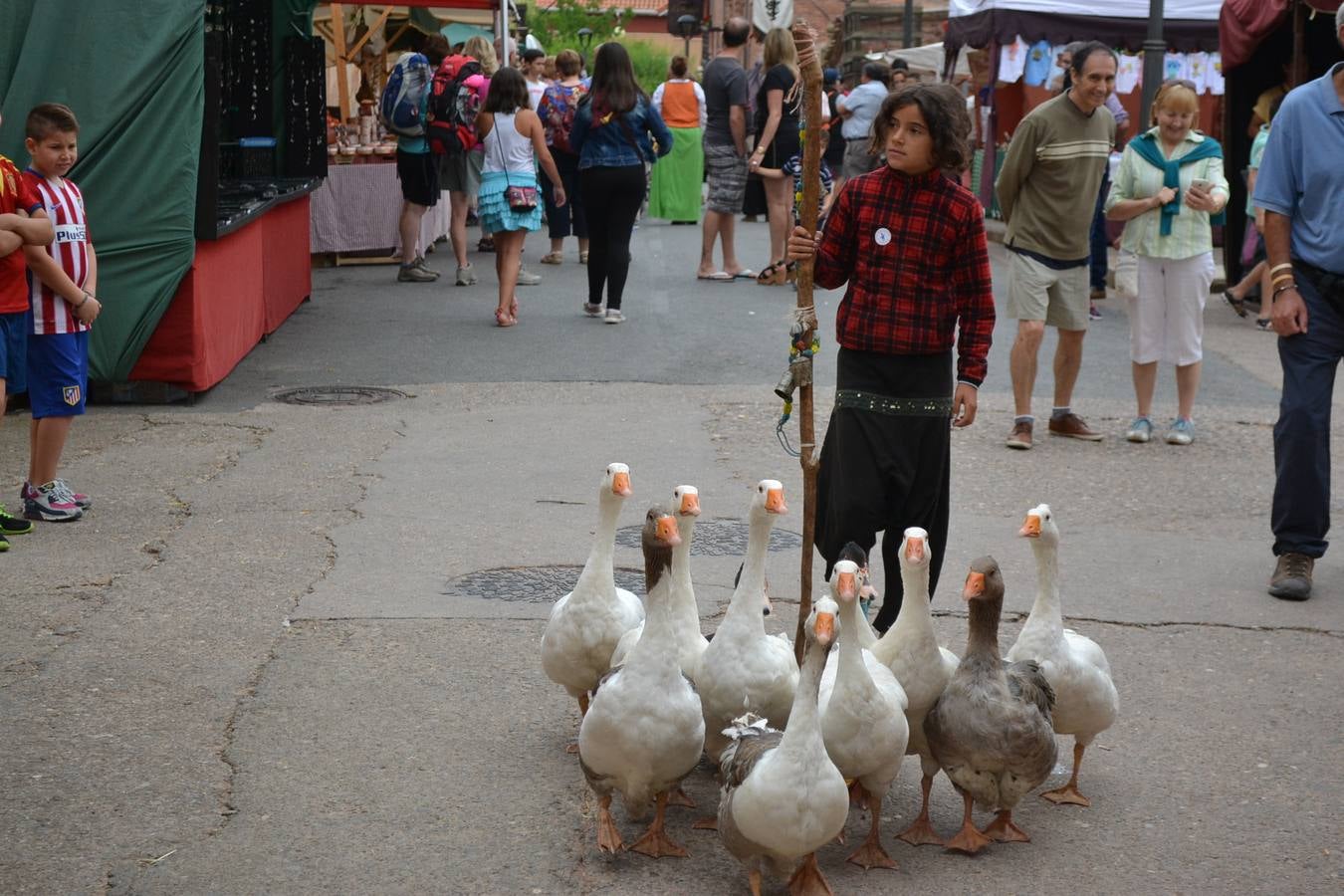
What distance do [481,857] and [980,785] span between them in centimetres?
128

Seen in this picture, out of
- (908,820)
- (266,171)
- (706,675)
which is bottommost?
(908,820)

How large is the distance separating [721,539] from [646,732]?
10.7 feet

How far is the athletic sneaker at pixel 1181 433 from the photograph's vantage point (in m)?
9.48

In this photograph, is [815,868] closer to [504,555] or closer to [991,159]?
[504,555]

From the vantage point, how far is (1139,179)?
30.6 ft

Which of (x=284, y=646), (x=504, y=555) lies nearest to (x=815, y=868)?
→ (x=284, y=646)

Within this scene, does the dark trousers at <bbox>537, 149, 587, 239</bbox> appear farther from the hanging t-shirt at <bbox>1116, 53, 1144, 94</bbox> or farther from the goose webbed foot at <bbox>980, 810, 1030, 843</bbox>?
the goose webbed foot at <bbox>980, 810, 1030, 843</bbox>

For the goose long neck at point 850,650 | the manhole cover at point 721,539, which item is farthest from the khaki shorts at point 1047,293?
the goose long neck at point 850,650

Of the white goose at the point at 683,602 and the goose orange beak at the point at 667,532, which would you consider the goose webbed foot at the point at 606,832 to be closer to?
the white goose at the point at 683,602

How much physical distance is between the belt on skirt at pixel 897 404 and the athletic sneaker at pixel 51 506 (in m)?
3.92

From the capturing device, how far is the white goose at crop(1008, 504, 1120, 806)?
4.43 meters

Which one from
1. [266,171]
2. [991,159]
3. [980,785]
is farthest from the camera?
[991,159]

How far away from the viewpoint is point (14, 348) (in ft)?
22.8

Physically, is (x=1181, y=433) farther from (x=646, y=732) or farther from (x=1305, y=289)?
(x=646, y=732)
